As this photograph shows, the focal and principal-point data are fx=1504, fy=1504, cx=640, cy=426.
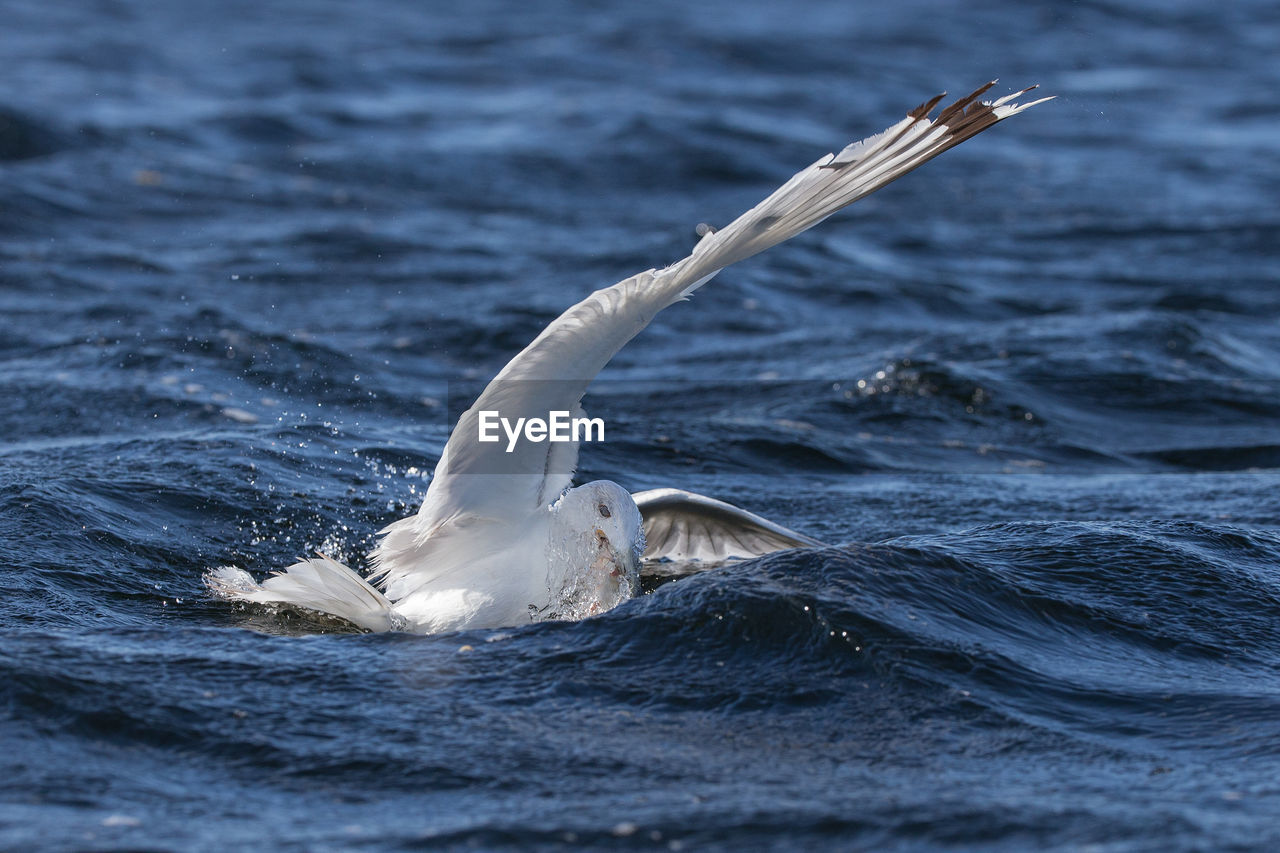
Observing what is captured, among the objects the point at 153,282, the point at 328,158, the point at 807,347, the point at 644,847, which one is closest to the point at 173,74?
the point at 328,158

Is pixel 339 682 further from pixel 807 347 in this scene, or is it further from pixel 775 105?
pixel 775 105

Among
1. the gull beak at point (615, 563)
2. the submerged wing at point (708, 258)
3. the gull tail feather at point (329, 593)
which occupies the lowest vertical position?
the gull tail feather at point (329, 593)

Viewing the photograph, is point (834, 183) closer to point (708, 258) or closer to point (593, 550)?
point (708, 258)

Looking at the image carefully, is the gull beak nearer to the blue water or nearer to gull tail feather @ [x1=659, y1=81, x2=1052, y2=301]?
the blue water

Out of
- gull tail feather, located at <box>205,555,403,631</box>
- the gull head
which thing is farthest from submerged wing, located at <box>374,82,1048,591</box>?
gull tail feather, located at <box>205,555,403,631</box>

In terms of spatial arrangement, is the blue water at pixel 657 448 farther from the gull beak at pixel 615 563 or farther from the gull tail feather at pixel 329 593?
the gull tail feather at pixel 329 593

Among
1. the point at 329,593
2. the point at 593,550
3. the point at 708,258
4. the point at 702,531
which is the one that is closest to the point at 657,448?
the point at 702,531

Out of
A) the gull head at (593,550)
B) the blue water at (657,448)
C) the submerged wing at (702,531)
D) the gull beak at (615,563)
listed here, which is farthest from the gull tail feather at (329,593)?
the submerged wing at (702,531)
